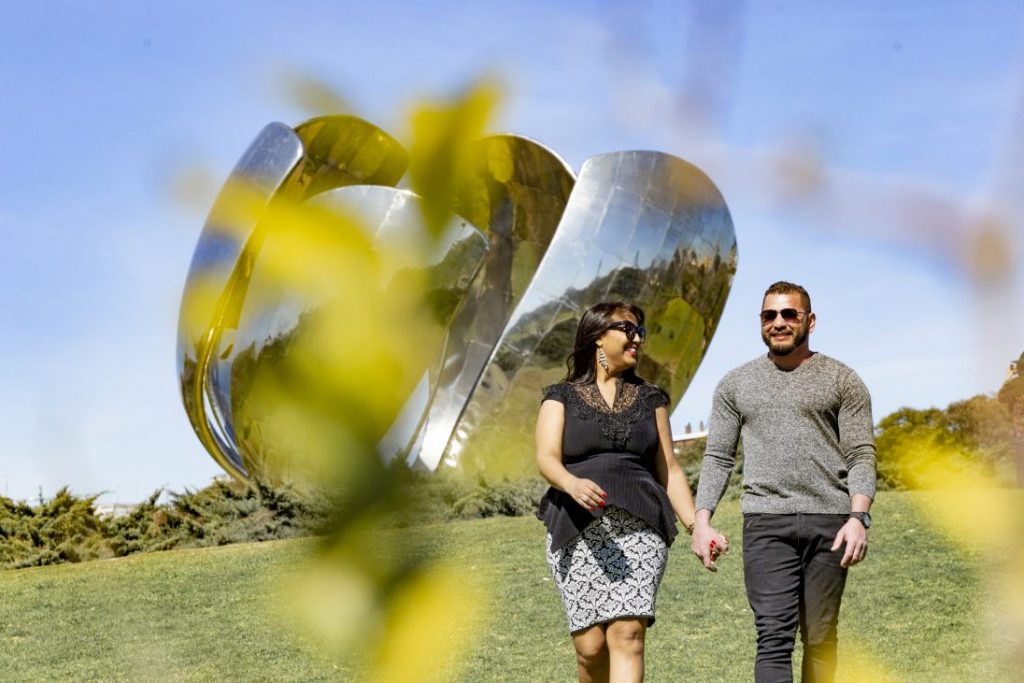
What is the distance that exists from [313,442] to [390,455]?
0.19 ft

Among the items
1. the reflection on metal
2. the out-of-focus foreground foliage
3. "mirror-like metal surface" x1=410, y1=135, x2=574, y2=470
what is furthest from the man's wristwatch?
"mirror-like metal surface" x1=410, y1=135, x2=574, y2=470

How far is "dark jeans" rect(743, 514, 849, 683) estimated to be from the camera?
3.17 meters

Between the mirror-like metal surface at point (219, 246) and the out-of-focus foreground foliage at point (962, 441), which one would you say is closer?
the out-of-focus foreground foliage at point (962, 441)

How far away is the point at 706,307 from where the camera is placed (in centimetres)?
1102

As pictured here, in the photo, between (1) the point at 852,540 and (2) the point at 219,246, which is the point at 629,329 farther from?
(2) the point at 219,246

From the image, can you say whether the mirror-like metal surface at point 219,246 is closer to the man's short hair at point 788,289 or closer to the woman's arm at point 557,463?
the woman's arm at point 557,463

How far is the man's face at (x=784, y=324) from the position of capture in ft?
10.4

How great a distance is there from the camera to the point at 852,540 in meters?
3.05

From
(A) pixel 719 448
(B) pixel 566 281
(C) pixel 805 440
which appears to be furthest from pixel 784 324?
(B) pixel 566 281

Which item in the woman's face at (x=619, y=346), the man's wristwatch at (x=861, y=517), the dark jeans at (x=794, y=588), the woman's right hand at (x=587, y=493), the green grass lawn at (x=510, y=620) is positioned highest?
the woman's face at (x=619, y=346)

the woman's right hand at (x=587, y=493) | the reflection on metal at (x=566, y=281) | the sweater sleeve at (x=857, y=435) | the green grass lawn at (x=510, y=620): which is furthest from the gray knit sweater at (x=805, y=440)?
the reflection on metal at (x=566, y=281)

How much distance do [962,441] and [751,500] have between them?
2.21m

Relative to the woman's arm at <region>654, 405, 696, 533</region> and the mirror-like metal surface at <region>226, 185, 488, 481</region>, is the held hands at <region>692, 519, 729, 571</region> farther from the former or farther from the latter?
the mirror-like metal surface at <region>226, 185, 488, 481</region>

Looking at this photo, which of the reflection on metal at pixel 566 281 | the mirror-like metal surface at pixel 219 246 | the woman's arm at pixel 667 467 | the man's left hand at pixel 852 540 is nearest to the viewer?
the mirror-like metal surface at pixel 219 246
